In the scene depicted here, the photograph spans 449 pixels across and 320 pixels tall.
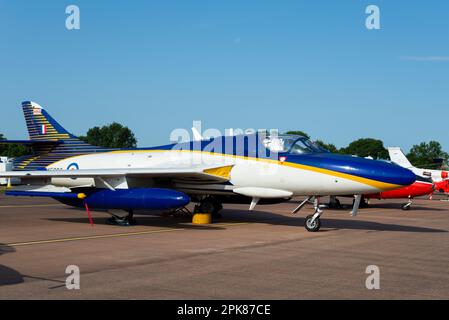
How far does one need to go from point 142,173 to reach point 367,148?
411 ft

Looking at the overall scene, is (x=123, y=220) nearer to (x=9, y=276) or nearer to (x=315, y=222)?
(x=315, y=222)

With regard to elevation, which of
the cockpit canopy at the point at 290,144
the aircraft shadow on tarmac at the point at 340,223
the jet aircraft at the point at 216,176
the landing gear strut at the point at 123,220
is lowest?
the aircraft shadow on tarmac at the point at 340,223

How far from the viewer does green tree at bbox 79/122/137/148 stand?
389 feet

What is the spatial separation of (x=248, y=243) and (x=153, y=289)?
4797 mm

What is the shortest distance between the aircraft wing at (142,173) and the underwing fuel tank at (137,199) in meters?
0.55

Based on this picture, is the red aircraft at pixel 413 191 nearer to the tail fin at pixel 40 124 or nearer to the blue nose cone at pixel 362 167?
the blue nose cone at pixel 362 167

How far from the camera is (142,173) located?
13953 mm

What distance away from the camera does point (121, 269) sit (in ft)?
25.5

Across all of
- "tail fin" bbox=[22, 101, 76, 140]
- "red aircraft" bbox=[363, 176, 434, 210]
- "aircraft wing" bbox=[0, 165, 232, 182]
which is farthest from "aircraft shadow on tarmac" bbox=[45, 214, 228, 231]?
"red aircraft" bbox=[363, 176, 434, 210]

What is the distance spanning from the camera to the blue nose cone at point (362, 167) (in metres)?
11.6

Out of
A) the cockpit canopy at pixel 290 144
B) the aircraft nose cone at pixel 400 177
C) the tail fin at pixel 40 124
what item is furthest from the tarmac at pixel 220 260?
the tail fin at pixel 40 124

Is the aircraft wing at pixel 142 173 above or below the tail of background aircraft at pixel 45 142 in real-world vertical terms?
below

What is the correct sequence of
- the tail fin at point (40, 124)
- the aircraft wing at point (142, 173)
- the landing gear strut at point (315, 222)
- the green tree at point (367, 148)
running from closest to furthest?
1. the landing gear strut at point (315, 222)
2. the aircraft wing at point (142, 173)
3. the tail fin at point (40, 124)
4. the green tree at point (367, 148)

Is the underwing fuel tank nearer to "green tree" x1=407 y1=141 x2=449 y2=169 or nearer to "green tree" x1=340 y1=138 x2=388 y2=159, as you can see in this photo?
"green tree" x1=340 y1=138 x2=388 y2=159
